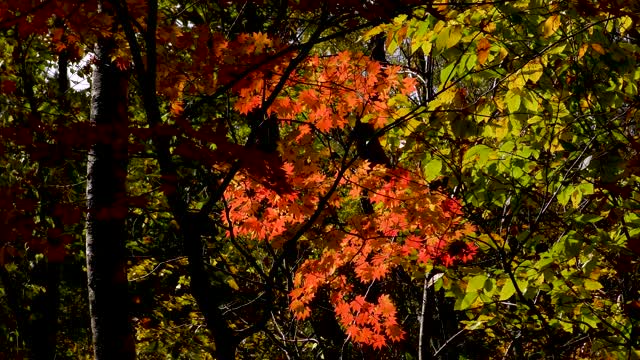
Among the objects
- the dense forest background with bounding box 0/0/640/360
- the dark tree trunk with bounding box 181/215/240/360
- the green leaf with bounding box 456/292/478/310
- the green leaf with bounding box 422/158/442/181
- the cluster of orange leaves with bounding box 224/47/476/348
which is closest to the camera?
the dark tree trunk with bounding box 181/215/240/360

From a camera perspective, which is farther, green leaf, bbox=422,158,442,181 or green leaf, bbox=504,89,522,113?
green leaf, bbox=422,158,442,181

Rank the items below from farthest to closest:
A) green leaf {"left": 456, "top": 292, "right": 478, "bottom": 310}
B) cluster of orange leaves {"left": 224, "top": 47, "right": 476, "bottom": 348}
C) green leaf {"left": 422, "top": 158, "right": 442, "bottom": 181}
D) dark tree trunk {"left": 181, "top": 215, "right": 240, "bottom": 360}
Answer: cluster of orange leaves {"left": 224, "top": 47, "right": 476, "bottom": 348} → green leaf {"left": 422, "top": 158, "right": 442, "bottom": 181} → green leaf {"left": 456, "top": 292, "right": 478, "bottom": 310} → dark tree trunk {"left": 181, "top": 215, "right": 240, "bottom": 360}

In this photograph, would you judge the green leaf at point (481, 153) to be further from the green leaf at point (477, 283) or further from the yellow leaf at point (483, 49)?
the green leaf at point (477, 283)

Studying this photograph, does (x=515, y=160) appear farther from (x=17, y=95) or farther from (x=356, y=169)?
(x=17, y=95)

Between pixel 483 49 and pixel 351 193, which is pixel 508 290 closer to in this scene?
pixel 483 49

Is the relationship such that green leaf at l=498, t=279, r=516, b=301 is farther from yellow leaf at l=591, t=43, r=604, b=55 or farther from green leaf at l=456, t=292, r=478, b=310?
yellow leaf at l=591, t=43, r=604, b=55

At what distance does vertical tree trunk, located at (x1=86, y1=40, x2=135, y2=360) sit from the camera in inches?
137

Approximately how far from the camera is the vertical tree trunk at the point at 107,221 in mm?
3488

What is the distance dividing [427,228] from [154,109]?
2.82m

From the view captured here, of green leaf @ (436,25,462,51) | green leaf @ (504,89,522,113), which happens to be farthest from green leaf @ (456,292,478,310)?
green leaf @ (436,25,462,51)

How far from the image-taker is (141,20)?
4195 mm

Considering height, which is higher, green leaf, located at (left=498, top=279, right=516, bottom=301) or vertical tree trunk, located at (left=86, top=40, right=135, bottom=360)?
vertical tree trunk, located at (left=86, top=40, right=135, bottom=360)

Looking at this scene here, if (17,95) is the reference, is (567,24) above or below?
below

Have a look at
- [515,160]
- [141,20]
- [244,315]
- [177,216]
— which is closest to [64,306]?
[244,315]
